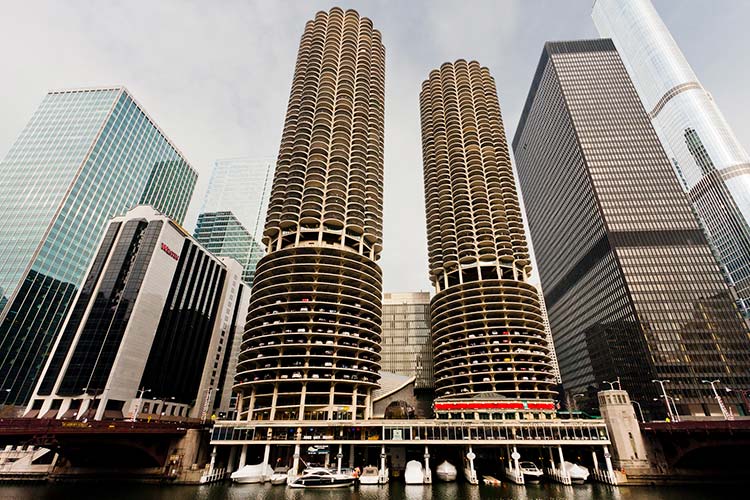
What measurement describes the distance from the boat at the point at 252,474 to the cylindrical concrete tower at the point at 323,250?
1635cm

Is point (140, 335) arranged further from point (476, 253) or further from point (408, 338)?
point (476, 253)

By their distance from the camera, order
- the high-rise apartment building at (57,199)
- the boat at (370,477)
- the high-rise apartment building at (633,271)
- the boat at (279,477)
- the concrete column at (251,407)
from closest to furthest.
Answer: the boat at (370,477) < the boat at (279,477) < the concrete column at (251,407) < the high-rise apartment building at (57,199) < the high-rise apartment building at (633,271)

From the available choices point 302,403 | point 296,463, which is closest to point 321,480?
point 296,463

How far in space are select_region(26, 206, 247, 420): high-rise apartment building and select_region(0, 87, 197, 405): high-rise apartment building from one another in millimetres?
17187

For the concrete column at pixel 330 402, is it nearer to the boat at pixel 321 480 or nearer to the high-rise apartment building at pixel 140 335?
the boat at pixel 321 480

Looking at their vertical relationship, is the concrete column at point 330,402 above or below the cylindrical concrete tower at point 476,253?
below

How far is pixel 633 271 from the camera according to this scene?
144625 mm

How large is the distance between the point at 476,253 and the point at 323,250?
56254 millimetres

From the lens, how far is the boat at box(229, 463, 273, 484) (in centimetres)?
6969

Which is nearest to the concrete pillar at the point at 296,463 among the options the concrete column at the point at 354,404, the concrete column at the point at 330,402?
the concrete column at the point at 330,402

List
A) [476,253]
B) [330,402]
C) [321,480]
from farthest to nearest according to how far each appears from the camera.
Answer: [476,253], [330,402], [321,480]

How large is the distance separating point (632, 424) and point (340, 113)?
119603 mm

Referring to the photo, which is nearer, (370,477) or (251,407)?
(370,477)

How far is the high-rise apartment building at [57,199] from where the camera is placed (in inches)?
4525
